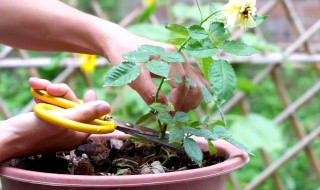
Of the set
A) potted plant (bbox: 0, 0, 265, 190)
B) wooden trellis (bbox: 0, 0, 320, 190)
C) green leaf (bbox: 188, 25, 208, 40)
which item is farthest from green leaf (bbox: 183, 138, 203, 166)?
wooden trellis (bbox: 0, 0, 320, 190)

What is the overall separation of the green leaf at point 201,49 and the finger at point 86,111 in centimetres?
10

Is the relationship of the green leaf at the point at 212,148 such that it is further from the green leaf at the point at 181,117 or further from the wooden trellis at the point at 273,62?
the wooden trellis at the point at 273,62

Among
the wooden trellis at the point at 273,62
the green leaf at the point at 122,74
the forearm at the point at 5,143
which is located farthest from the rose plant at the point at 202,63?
the wooden trellis at the point at 273,62

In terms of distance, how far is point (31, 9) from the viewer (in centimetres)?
75

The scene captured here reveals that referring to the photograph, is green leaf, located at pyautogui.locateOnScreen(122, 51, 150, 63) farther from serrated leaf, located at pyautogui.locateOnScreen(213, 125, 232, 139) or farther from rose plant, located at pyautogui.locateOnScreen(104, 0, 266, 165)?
serrated leaf, located at pyautogui.locateOnScreen(213, 125, 232, 139)

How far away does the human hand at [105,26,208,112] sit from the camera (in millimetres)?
689

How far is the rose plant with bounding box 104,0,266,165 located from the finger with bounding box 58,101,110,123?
0.02m

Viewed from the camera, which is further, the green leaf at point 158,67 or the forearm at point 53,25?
the forearm at point 53,25

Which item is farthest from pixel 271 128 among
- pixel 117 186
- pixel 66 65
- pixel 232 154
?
pixel 117 186

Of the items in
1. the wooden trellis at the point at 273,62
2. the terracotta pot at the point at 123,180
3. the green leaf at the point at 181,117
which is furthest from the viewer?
the wooden trellis at the point at 273,62

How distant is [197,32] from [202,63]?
0.21ft

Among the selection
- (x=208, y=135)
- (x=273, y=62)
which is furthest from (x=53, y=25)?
(x=273, y=62)

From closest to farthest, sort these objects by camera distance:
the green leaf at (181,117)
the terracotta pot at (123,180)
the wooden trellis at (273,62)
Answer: the terracotta pot at (123,180), the green leaf at (181,117), the wooden trellis at (273,62)

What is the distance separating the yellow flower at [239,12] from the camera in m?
0.64
